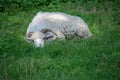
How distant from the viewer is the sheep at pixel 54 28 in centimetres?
830

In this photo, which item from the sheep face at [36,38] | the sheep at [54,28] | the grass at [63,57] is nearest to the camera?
the grass at [63,57]

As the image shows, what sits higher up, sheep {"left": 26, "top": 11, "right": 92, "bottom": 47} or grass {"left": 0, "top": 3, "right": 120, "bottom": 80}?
sheep {"left": 26, "top": 11, "right": 92, "bottom": 47}

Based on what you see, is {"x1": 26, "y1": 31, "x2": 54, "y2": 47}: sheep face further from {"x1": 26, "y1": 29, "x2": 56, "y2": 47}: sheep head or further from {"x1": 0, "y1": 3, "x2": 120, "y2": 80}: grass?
{"x1": 0, "y1": 3, "x2": 120, "y2": 80}: grass

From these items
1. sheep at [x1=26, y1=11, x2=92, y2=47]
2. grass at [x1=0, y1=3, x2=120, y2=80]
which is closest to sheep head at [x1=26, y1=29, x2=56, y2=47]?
sheep at [x1=26, y1=11, x2=92, y2=47]

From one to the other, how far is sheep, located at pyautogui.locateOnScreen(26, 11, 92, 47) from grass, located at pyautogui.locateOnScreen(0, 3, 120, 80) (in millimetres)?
259

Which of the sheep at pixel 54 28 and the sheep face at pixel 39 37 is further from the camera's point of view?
the sheep at pixel 54 28

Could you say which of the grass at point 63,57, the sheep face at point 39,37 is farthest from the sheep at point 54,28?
the grass at point 63,57

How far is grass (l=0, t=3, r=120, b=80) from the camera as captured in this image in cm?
603

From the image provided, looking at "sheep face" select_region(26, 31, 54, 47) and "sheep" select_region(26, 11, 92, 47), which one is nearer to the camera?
"sheep face" select_region(26, 31, 54, 47)

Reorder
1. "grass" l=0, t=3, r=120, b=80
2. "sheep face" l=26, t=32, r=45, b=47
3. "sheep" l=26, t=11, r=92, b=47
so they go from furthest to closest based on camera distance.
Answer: "sheep" l=26, t=11, r=92, b=47 < "sheep face" l=26, t=32, r=45, b=47 < "grass" l=0, t=3, r=120, b=80

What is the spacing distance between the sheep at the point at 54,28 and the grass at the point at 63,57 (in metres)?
0.26

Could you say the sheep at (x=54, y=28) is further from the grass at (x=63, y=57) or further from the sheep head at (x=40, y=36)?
the grass at (x=63, y=57)

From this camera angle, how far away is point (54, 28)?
8.62 m

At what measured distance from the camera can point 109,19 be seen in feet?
32.4
